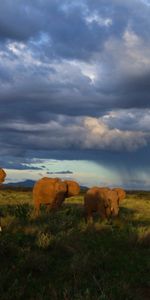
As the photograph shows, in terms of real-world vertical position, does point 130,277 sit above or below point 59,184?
below

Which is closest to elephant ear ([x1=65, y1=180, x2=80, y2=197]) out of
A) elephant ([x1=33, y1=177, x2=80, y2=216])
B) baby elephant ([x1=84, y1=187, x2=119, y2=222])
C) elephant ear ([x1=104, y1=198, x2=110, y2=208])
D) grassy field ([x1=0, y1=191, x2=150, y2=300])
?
elephant ([x1=33, y1=177, x2=80, y2=216])

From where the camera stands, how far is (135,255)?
12.9 meters

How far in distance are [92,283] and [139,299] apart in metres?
1.08

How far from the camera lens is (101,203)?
23844mm

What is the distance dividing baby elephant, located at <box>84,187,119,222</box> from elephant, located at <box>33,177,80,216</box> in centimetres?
306

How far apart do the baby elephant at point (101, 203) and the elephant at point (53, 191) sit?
10.0 ft

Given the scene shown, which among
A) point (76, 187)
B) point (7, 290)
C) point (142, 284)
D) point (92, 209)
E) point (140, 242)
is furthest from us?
point (76, 187)

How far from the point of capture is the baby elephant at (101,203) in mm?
23703

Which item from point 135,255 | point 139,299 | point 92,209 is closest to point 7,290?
point 139,299

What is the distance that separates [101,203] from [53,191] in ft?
17.3

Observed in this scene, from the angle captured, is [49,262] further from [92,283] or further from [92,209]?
[92,209]

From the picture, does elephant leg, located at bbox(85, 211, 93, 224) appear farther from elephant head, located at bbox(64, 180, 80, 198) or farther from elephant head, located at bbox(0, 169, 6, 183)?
elephant head, located at bbox(0, 169, 6, 183)

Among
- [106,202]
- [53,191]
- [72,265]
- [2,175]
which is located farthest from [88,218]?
[72,265]

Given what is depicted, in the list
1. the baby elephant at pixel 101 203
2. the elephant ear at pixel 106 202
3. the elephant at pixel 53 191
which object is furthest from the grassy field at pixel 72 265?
the elephant at pixel 53 191
